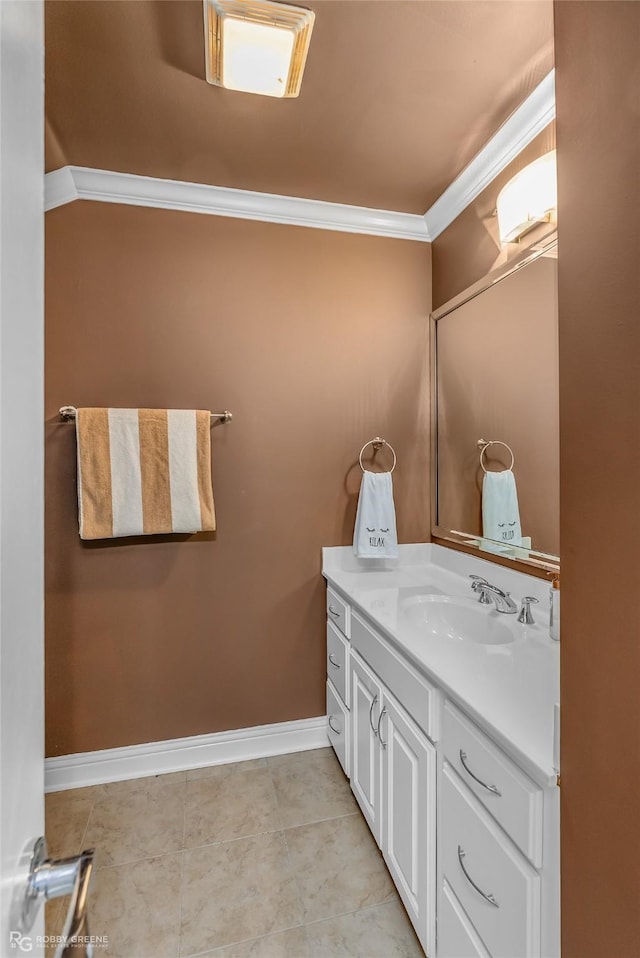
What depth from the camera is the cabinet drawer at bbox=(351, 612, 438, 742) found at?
1114 mm

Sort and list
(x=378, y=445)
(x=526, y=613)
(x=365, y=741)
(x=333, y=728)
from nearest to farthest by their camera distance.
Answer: (x=526, y=613) → (x=365, y=741) → (x=333, y=728) → (x=378, y=445)

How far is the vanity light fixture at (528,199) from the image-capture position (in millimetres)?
1410

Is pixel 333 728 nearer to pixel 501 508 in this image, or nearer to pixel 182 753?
pixel 182 753

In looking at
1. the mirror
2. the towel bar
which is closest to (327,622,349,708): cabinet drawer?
the mirror

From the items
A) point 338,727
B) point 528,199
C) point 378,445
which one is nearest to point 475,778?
point 338,727

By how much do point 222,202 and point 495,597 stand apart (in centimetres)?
190

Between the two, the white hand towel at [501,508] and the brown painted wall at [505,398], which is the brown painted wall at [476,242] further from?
the white hand towel at [501,508]

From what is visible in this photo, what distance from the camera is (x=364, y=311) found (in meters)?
2.16

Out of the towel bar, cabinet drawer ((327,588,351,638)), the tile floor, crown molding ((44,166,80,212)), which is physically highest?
crown molding ((44,166,80,212))

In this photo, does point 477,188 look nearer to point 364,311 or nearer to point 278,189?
point 364,311

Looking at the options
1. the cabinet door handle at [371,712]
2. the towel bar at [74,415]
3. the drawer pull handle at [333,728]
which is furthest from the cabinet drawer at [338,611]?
the towel bar at [74,415]

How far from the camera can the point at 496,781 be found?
34.3 inches

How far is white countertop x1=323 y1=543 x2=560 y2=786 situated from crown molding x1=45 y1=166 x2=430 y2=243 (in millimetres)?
1473

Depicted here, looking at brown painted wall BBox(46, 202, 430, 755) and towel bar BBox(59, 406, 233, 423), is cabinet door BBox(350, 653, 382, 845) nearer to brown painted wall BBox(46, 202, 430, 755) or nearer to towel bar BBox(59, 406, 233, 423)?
brown painted wall BBox(46, 202, 430, 755)
